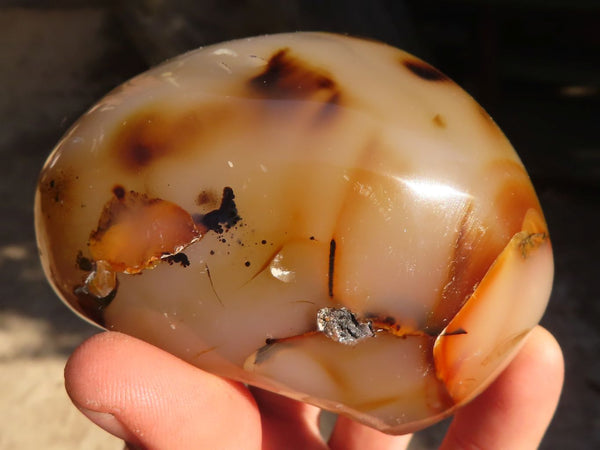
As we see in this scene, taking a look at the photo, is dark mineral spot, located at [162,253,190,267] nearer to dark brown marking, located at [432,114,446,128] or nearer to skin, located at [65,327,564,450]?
skin, located at [65,327,564,450]

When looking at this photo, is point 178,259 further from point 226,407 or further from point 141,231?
point 226,407

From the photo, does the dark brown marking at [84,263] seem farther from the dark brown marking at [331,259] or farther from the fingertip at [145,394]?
the dark brown marking at [331,259]

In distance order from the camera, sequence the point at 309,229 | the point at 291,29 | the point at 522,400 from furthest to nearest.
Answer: the point at 291,29 → the point at 522,400 → the point at 309,229

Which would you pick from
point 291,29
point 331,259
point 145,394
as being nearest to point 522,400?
point 331,259

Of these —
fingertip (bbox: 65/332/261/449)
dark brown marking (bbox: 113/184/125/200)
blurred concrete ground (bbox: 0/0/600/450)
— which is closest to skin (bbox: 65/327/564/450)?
fingertip (bbox: 65/332/261/449)

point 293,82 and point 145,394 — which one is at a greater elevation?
point 293,82
